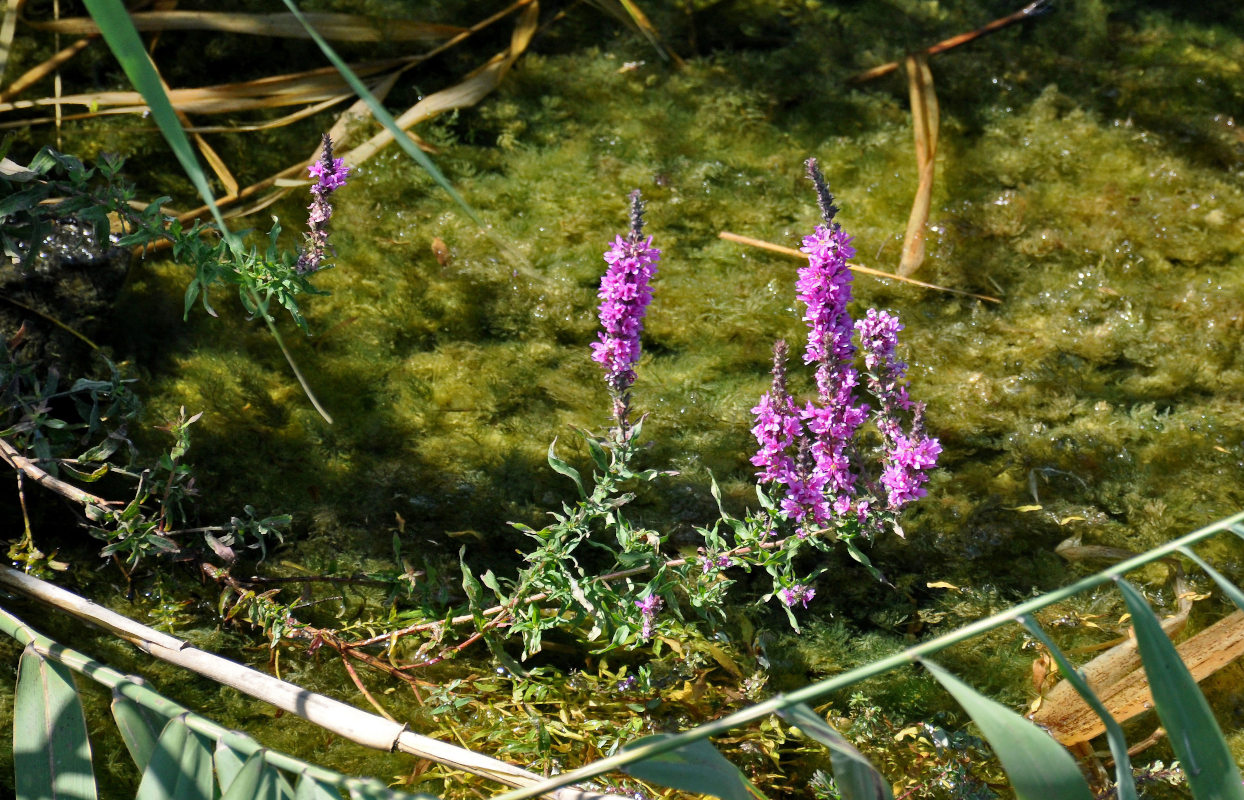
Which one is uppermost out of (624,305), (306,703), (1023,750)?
(624,305)

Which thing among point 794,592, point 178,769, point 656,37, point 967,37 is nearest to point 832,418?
point 794,592

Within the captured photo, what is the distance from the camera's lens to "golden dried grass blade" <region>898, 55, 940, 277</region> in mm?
2574

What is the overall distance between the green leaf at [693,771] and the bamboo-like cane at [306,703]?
0.27m

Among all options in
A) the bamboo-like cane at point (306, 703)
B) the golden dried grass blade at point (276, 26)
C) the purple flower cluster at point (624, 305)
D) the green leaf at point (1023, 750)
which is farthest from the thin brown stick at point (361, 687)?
the golden dried grass blade at point (276, 26)

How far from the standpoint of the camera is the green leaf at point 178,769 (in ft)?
3.97

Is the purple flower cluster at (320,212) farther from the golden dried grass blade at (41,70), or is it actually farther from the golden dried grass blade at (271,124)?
the golden dried grass blade at (41,70)

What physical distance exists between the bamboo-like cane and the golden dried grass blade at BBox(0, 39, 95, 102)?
155 cm

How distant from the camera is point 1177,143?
9.14 feet

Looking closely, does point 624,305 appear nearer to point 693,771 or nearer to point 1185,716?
point 693,771

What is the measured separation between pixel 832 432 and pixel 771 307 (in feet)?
2.80

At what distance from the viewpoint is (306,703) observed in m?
1.55

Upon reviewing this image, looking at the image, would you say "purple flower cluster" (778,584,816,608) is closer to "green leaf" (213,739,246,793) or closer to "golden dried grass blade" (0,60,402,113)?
"green leaf" (213,739,246,793)

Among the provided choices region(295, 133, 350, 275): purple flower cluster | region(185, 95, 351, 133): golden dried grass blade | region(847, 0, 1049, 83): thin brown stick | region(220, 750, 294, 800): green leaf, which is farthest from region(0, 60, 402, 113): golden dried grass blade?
region(220, 750, 294, 800): green leaf

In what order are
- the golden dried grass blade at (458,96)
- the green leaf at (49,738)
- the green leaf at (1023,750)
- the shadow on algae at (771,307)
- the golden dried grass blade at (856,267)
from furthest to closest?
the golden dried grass blade at (458,96), the golden dried grass blade at (856,267), the shadow on algae at (771,307), the green leaf at (49,738), the green leaf at (1023,750)
